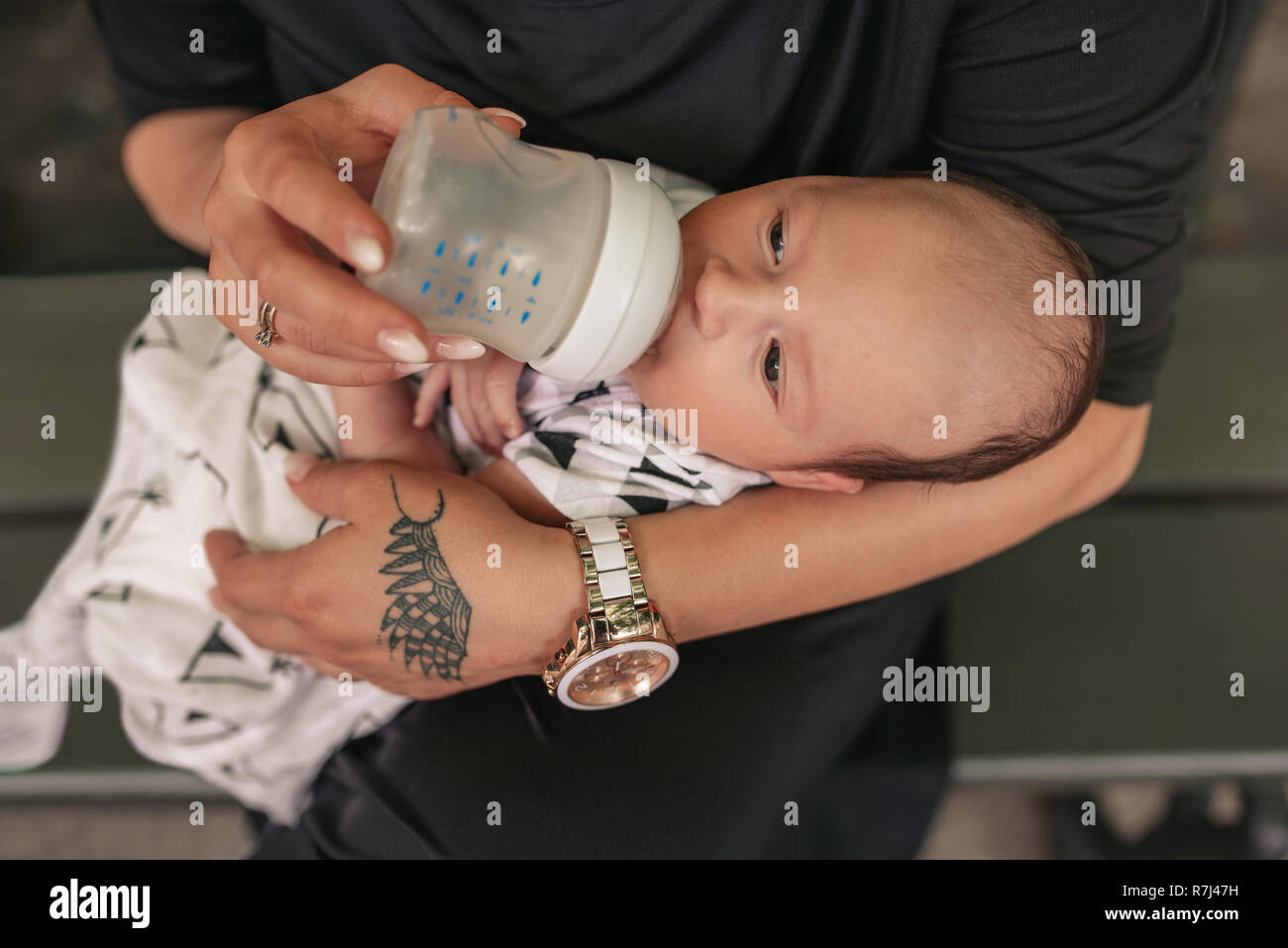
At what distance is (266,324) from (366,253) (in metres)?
0.22

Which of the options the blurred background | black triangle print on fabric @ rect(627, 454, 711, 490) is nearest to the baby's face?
black triangle print on fabric @ rect(627, 454, 711, 490)

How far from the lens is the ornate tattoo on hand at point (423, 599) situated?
887 millimetres

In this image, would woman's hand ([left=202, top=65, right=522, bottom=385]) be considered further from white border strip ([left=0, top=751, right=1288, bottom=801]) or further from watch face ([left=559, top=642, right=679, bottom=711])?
white border strip ([left=0, top=751, right=1288, bottom=801])

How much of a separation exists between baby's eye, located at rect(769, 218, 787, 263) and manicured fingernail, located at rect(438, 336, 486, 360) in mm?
324

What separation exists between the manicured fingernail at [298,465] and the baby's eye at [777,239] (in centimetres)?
56

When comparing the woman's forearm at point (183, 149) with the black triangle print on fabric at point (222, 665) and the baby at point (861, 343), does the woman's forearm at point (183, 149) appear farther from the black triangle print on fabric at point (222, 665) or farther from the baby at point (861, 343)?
the black triangle print on fabric at point (222, 665)

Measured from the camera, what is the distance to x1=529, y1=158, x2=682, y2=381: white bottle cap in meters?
0.74

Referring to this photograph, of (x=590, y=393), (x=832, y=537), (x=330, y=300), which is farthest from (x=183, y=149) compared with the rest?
(x=832, y=537)

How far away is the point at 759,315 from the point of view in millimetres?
847

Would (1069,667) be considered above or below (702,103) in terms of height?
below

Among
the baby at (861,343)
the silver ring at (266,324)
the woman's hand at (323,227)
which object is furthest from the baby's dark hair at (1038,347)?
the silver ring at (266,324)

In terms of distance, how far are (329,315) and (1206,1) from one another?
89 centimetres
